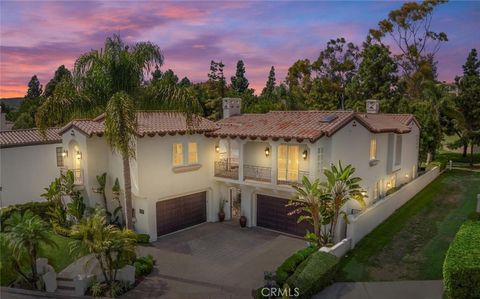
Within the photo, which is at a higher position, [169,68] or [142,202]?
[169,68]

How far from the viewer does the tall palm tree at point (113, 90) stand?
51.8 feet

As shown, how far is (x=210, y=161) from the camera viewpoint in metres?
21.9

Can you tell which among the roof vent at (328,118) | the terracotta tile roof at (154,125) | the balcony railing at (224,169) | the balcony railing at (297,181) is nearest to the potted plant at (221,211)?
the balcony railing at (224,169)

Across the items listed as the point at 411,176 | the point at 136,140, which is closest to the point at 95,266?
the point at 136,140

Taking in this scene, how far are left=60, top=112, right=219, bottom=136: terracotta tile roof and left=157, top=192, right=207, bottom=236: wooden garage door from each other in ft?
13.4

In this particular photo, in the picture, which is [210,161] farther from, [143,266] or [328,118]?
[143,266]

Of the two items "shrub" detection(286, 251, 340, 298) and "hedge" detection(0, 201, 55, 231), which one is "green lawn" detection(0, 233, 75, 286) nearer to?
"hedge" detection(0, 201, 55, 231)

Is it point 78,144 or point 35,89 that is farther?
point 35,89

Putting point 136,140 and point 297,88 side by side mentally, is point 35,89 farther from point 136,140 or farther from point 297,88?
point 136,140

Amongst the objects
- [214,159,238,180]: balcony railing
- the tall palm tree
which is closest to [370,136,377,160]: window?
[214,159,238,180]: balcony railing

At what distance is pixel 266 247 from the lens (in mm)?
18312

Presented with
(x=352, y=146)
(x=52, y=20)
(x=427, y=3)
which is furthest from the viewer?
(x=427, y=3)

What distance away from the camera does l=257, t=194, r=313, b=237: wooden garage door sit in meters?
19.8

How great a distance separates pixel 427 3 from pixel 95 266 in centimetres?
4994
